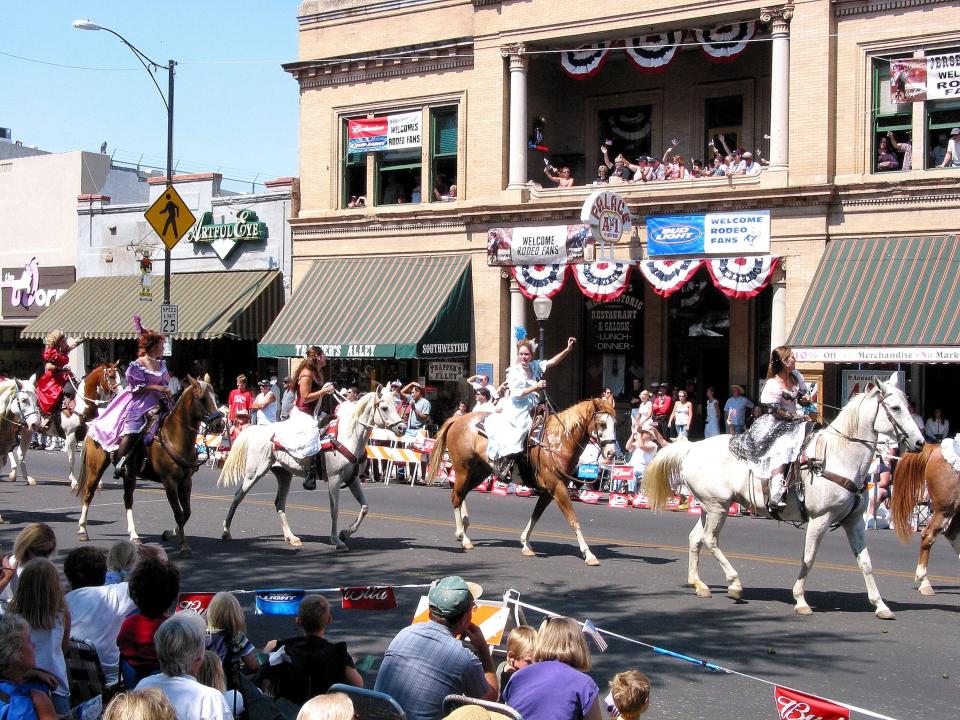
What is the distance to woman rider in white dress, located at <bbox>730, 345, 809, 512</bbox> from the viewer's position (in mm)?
11359

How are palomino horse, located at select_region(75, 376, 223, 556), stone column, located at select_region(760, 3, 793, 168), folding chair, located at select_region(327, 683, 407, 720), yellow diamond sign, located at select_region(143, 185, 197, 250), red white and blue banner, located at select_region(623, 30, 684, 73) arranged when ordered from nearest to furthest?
folding chair, located at select_region(327, 683, 407, 720) → palomino horse, located at select_region(75, 376, 223, 556) → stone column, located at select_region(760, 3, 793, 168) → red white and blue banner, located at select_region(623, 30, 684, 73) → yellow diamond sign, located at select_region(143, 185, 197, 250)

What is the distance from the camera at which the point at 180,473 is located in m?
13.7

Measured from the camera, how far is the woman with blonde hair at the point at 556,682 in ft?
17.7

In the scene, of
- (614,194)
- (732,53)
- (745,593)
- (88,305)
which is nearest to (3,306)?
(88,305)

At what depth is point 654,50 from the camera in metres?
26.6

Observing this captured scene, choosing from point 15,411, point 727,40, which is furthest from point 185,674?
point 727,40

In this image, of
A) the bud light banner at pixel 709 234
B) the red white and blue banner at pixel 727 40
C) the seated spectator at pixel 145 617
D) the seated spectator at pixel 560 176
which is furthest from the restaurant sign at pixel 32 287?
the seated spectator at pixel 145 617

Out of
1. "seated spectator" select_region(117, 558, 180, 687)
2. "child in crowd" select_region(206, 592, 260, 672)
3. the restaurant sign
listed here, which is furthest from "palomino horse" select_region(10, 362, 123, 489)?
the restaurant sign

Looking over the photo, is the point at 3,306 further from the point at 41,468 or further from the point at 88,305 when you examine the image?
the point at 41,468

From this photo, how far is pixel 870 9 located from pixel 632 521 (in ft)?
41.5

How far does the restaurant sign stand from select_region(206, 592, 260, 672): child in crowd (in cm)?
3384

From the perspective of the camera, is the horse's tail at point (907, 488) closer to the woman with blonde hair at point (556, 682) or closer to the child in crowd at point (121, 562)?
the woman with blonde hair at point (556, 682)

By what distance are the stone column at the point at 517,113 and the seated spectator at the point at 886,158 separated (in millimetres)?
8427

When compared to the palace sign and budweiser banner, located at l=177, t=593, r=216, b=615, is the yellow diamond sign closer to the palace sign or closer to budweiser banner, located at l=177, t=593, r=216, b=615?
the palace sign
